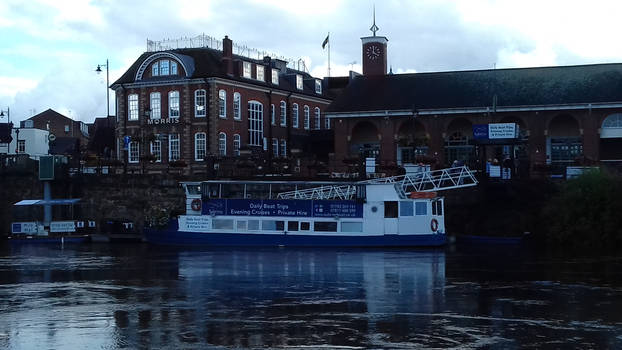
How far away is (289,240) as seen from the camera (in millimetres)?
44750

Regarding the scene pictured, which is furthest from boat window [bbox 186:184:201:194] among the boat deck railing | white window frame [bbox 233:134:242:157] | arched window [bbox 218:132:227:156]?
white window frame [bbox 233:134:242:157]

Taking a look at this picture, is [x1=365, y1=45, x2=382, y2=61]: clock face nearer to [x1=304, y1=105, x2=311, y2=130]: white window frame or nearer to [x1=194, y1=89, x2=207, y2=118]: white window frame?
[x1=304, y1=105, x2=311, y2=130]: white window frame

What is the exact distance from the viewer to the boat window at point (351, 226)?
43844mm

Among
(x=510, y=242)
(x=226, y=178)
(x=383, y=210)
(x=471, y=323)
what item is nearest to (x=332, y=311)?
(x=471, y=323)

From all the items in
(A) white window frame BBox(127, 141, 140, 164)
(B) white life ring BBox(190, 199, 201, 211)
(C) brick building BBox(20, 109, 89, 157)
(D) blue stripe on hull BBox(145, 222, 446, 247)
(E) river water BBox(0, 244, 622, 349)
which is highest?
(C) brick building BBox(20, 109, 89, 157)

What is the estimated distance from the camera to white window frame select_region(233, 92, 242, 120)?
64.2 meters

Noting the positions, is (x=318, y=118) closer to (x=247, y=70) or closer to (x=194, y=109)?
(x=247, y=70)

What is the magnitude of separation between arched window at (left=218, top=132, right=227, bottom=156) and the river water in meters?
22.7

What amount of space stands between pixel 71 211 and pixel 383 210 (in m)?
23.8

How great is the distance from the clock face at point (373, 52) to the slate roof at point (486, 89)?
237cm

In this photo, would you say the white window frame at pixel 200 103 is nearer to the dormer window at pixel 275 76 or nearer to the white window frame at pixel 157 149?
the white window frame at pixel 157 149

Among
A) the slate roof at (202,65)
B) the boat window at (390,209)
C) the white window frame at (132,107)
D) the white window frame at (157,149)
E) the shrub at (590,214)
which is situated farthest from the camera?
the white window frame at (132,107)

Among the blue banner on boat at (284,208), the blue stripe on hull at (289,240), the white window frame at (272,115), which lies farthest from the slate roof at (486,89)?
the blue stripe on hull at (289,240)

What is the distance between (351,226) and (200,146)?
2222 cm
